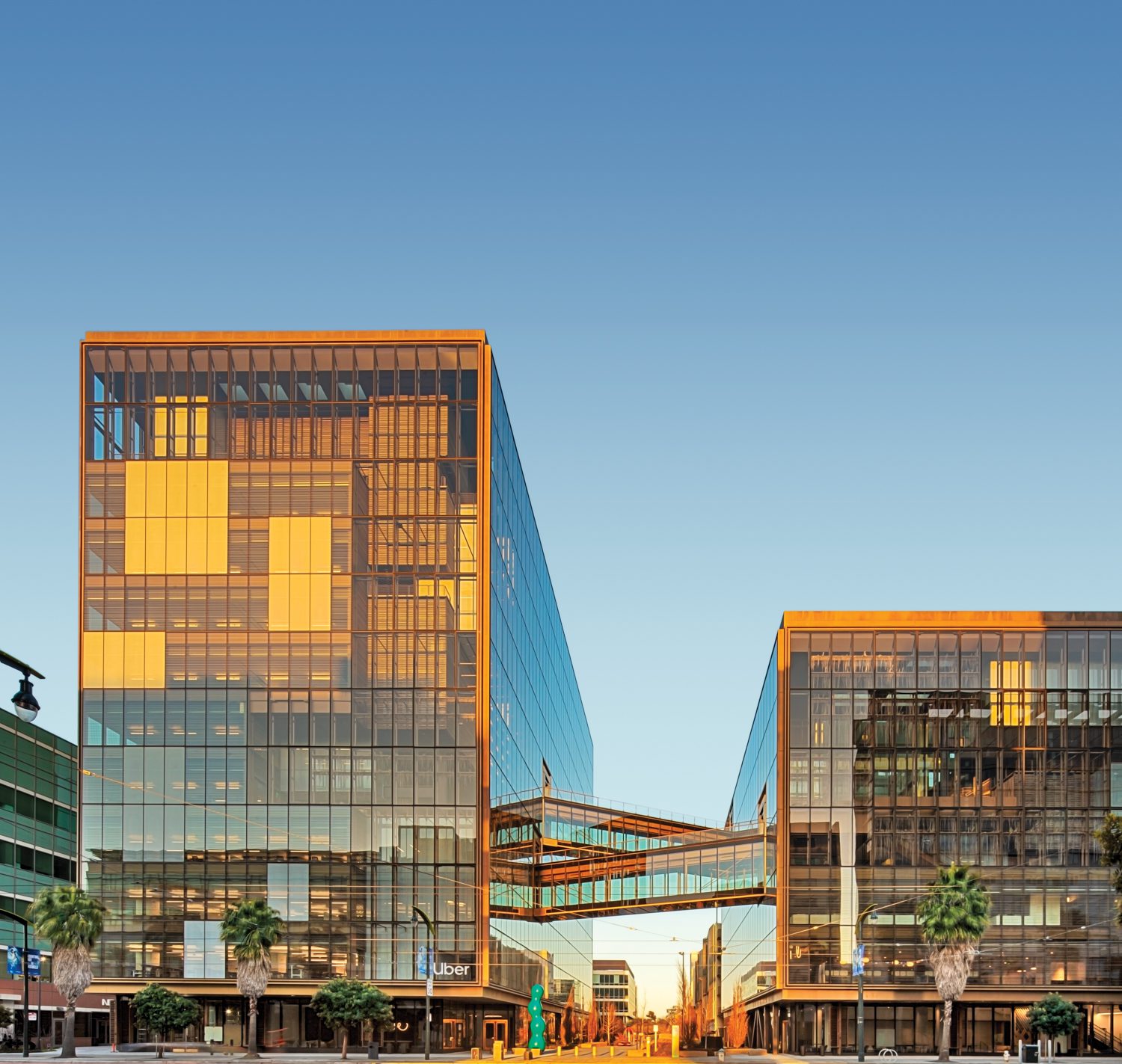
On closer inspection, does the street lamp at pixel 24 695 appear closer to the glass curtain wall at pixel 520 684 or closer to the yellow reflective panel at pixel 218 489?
the glass curtain wall at pixel 520 684

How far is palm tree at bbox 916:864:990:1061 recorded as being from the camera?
8469 centimetres

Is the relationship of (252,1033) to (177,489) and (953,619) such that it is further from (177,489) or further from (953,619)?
(953,619)

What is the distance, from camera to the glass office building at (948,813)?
90.2 m

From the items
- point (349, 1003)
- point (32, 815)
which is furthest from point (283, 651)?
point (32, 815)

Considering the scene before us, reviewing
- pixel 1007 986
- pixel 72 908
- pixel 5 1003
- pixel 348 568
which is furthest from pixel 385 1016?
pixel 5 1003

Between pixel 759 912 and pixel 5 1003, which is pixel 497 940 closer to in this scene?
pixel 759 912

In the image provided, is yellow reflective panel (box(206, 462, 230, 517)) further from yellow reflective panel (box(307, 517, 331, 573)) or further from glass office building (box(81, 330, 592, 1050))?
yellow reflective panel (box(307, 517, 331, 573))

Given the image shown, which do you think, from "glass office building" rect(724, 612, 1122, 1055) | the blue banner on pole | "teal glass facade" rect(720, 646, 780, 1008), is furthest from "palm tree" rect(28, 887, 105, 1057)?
the blue banner on pole

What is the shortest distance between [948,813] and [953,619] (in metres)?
12.7

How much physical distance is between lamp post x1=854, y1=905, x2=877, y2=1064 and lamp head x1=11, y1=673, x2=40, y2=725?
68.5 m

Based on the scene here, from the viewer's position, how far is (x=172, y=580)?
8981 centimetres

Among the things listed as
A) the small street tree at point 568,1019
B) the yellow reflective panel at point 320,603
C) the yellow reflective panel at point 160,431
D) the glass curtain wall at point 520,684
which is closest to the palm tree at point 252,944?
the glass curtain wall at point 520,684

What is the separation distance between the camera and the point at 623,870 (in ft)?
327

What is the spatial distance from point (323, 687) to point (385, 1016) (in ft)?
66.2
